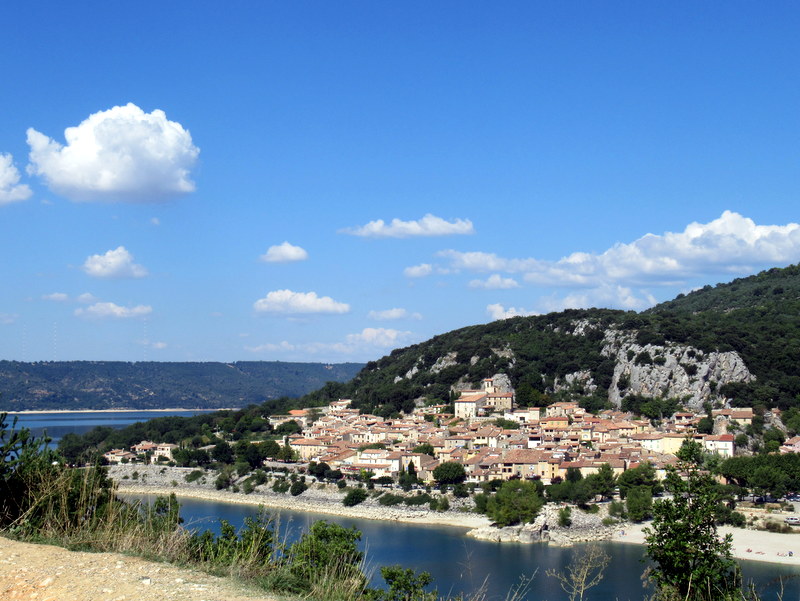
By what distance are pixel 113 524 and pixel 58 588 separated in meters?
1.25

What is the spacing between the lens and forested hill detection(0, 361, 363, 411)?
5118 inches

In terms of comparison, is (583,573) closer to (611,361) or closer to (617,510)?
(617,510)

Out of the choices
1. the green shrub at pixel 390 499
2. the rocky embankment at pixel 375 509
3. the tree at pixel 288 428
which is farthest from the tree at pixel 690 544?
the tree at pixel 288 428

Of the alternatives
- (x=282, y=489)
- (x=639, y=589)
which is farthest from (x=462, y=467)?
(x=639, y=589)

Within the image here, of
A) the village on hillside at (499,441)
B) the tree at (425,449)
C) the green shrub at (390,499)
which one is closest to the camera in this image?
the green shrub at (390,499)

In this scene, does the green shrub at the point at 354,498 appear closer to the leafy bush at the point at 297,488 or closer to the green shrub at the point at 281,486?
the leafy bush at the point at 297,488

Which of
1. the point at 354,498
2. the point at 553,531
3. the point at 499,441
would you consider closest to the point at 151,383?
the point at 499,441

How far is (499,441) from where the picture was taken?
36.2 m

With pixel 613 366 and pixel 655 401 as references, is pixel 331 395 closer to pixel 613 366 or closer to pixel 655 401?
pixel 613 366

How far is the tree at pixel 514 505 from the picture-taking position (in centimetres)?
2661

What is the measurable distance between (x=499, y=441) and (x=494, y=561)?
14.3 meters

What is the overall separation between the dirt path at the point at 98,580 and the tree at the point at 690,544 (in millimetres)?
2922

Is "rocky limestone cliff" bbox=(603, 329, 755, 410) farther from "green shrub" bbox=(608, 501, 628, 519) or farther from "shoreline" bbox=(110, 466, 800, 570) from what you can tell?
"shoreline" bbox=(110, 466, 800, 570)

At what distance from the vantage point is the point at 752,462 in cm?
2986
